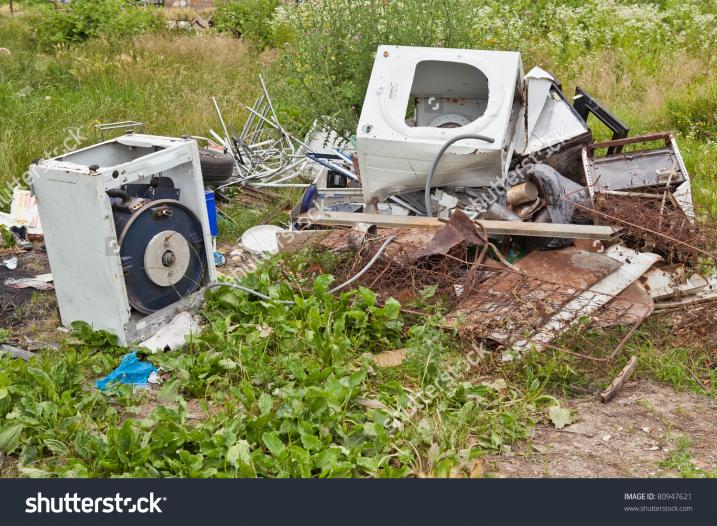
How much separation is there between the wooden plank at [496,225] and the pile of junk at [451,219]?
0.01 m

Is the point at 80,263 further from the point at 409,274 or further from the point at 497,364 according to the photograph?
the point at 497,364

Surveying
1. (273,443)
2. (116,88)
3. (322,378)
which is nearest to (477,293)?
(322,378)

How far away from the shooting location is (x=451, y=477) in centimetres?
303

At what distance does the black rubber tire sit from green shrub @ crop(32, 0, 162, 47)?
678 centimetres

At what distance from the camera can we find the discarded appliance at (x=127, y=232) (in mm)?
4020

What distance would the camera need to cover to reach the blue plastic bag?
3.91 m

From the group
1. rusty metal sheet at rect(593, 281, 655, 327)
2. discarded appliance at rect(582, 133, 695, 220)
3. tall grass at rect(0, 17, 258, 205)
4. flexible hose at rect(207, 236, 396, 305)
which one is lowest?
rusty metal sheet at rect(593, 281, 655, 327)

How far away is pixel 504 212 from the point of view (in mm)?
4984

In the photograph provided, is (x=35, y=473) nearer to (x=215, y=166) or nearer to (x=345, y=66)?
(x=215, y=166)

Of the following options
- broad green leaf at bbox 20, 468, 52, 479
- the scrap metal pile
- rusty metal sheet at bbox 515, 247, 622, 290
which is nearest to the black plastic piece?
the scrap metal pile

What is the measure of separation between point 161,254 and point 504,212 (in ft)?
7.06

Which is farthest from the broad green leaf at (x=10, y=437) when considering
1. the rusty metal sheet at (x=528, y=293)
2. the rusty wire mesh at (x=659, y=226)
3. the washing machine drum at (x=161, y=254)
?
the rusty wire mesh at (x=659, y=226)

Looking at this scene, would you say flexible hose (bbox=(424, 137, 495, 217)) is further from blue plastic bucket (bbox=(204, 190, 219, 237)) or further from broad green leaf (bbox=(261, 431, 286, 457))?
broad green leaf (bbox=(261, 431, 286, 457))

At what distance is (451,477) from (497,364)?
107 centimetres
